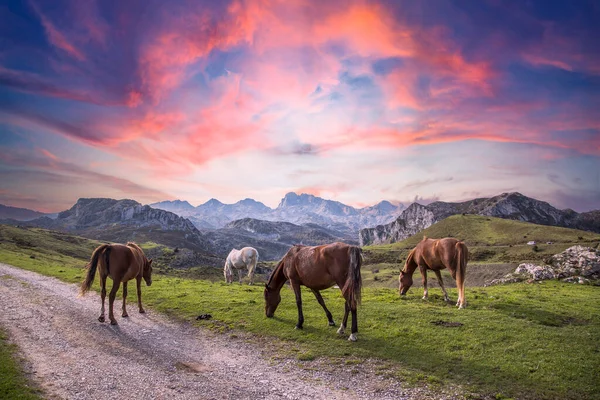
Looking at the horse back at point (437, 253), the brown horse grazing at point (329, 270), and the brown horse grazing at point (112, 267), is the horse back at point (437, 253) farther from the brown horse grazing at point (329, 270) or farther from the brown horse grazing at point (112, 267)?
the brown horse grazing at point (112, 267)

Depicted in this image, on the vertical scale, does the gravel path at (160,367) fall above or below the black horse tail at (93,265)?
below

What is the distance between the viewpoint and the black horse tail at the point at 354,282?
13.3 metres

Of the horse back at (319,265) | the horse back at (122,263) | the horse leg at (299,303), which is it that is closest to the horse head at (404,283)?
the horse back at (319,265)

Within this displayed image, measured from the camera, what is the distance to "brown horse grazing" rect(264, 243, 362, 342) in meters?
13.4

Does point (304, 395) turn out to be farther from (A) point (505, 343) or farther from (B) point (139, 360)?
(A) point (505, 343)

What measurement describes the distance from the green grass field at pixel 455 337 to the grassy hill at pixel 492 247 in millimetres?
45756

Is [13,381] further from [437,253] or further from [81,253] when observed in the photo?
[81,253]

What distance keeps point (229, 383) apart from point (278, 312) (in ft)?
26.9

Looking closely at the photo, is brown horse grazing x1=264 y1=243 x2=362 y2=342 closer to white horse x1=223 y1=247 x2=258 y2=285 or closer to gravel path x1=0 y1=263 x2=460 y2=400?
gravel path x1=0 y1=263 x2=460 y2=400

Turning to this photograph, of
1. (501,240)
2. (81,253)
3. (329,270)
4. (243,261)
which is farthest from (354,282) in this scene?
(501,240)

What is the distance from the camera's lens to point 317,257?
1475cm

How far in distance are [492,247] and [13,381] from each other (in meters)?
151

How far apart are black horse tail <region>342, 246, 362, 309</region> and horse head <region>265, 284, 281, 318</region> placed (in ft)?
17.7

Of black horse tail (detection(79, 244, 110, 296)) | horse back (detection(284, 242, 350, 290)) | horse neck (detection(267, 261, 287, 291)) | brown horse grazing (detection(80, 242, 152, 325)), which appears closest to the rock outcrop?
horse back (detection(284, 242, 350, 290))
